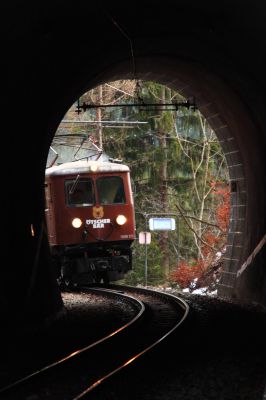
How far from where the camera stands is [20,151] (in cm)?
1161

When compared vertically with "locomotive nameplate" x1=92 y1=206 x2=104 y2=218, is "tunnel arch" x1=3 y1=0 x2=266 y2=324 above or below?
above

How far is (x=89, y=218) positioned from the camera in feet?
59.9

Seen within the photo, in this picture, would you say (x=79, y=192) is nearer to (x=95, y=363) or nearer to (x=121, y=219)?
(x=121, y=219)

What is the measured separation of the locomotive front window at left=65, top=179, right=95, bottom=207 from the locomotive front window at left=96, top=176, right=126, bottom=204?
221 millimetres

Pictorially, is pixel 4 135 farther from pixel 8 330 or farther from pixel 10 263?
pixel 8 330

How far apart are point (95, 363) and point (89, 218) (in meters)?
10.5

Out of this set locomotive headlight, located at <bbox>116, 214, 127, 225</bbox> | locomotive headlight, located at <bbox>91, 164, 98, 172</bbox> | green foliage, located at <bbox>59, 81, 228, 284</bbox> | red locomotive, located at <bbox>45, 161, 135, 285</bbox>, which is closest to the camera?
red locomotive, located at <bbox>45, 161, 135, 285</bbox>

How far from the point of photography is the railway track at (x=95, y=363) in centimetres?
654

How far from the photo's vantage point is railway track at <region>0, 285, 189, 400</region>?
21.4ft

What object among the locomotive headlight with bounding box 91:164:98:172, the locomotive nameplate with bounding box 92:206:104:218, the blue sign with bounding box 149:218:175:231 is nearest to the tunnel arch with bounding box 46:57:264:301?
the locomotive headlight with bounding box 91:164:98:172

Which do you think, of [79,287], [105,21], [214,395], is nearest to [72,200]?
[79,287]

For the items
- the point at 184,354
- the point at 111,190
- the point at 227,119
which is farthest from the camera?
the point at 111,190

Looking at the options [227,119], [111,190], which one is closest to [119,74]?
[227,119]

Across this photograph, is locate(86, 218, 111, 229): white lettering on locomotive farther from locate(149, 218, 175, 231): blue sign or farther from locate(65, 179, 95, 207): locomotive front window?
locate(149, 218, 175, 231): blue sign
